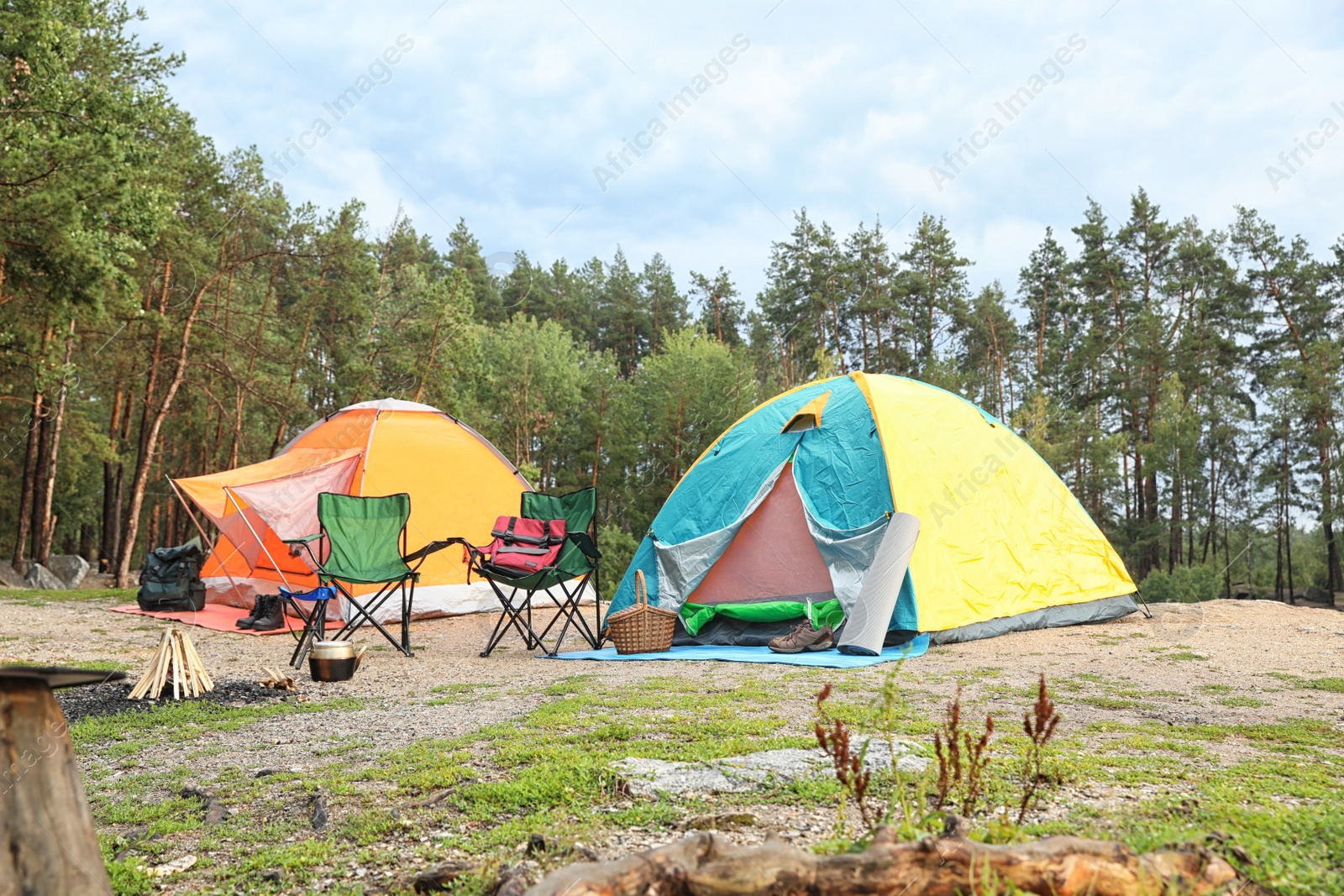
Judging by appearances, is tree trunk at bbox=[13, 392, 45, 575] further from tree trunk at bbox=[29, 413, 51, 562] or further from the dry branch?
the dry branch

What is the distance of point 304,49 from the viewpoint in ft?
23.9

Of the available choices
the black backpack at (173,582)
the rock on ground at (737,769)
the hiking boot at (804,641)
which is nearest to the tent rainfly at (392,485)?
the black backpack at (173,582)

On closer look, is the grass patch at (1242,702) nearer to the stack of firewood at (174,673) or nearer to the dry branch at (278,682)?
the dry branch at (278,682)

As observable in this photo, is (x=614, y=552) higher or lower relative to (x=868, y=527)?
lower

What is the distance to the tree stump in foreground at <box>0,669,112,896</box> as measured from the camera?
1.06 metres

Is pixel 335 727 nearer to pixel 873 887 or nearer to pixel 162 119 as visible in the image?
pixel 873 887

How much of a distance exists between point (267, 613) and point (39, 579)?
8.29 metres

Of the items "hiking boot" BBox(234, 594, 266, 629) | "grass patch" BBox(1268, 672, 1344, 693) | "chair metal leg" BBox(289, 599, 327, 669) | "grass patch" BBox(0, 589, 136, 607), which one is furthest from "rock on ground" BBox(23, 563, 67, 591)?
"grass patch" BBox(1268, 672, 1344, 693)

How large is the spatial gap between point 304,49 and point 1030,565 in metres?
7.63

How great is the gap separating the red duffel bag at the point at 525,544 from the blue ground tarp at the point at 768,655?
0.69 metres

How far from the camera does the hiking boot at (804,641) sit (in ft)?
17.7

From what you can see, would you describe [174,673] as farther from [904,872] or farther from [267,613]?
[904,872]

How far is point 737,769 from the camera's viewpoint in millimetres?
2324

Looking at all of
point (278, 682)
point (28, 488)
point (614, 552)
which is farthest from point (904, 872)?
point (28, 488)
